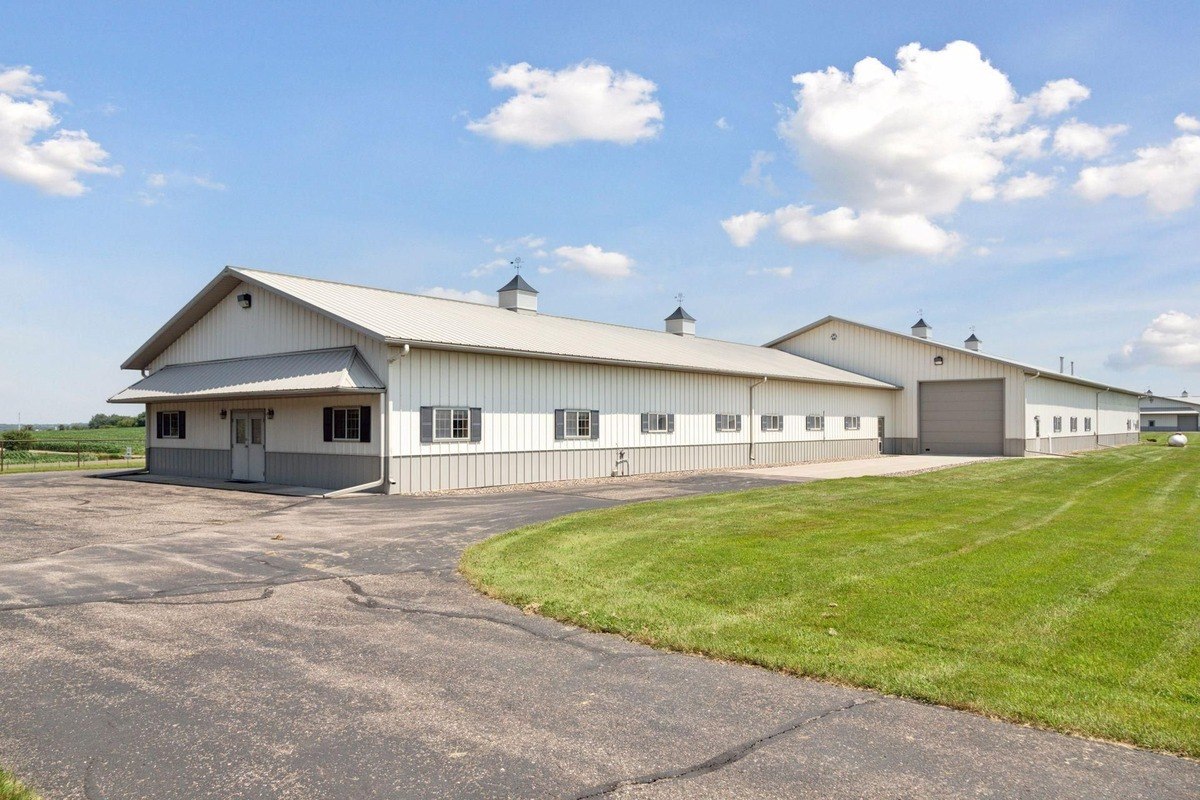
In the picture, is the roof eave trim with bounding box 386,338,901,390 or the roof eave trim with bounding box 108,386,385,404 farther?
the roof eave trim with bounding box 386,338,901,390

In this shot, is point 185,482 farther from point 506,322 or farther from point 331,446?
point 506,322

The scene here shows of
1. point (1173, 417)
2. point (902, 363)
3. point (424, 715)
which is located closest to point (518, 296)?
point (902, 363)

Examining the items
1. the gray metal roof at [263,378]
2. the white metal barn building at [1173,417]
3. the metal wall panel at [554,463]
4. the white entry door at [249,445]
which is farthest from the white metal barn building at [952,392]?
the white metal barn building at [1173,417]

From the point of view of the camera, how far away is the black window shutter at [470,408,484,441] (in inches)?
808

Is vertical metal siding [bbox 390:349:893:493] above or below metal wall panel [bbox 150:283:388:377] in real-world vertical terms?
below

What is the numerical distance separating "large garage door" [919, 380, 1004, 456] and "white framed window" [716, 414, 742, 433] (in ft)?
43.4

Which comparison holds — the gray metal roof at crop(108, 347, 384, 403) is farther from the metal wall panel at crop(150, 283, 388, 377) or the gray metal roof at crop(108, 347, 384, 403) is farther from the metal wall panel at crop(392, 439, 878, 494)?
the metal wall panel at crop(392, 439, 878, 494)

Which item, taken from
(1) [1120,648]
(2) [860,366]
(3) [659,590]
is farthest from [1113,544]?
(2) [860,366]

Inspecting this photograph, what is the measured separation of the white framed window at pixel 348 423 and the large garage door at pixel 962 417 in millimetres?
28710

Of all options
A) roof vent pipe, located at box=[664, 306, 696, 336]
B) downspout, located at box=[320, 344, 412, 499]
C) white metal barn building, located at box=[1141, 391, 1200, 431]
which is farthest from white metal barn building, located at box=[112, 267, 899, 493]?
white metal barn building, located at box=[1141, 391, 1200, 431]

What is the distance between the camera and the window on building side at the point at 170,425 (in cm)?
2611

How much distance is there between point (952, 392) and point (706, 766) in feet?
122

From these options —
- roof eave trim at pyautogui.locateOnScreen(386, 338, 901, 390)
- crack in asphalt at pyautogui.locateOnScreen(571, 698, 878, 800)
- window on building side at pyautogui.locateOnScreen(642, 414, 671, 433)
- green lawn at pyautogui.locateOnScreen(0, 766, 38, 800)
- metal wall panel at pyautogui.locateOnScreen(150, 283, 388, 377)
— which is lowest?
crack in asphalt at pyautogui.locateOnScreen(571, 698, 878, 800)

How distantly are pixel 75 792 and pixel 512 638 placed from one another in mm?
3359
